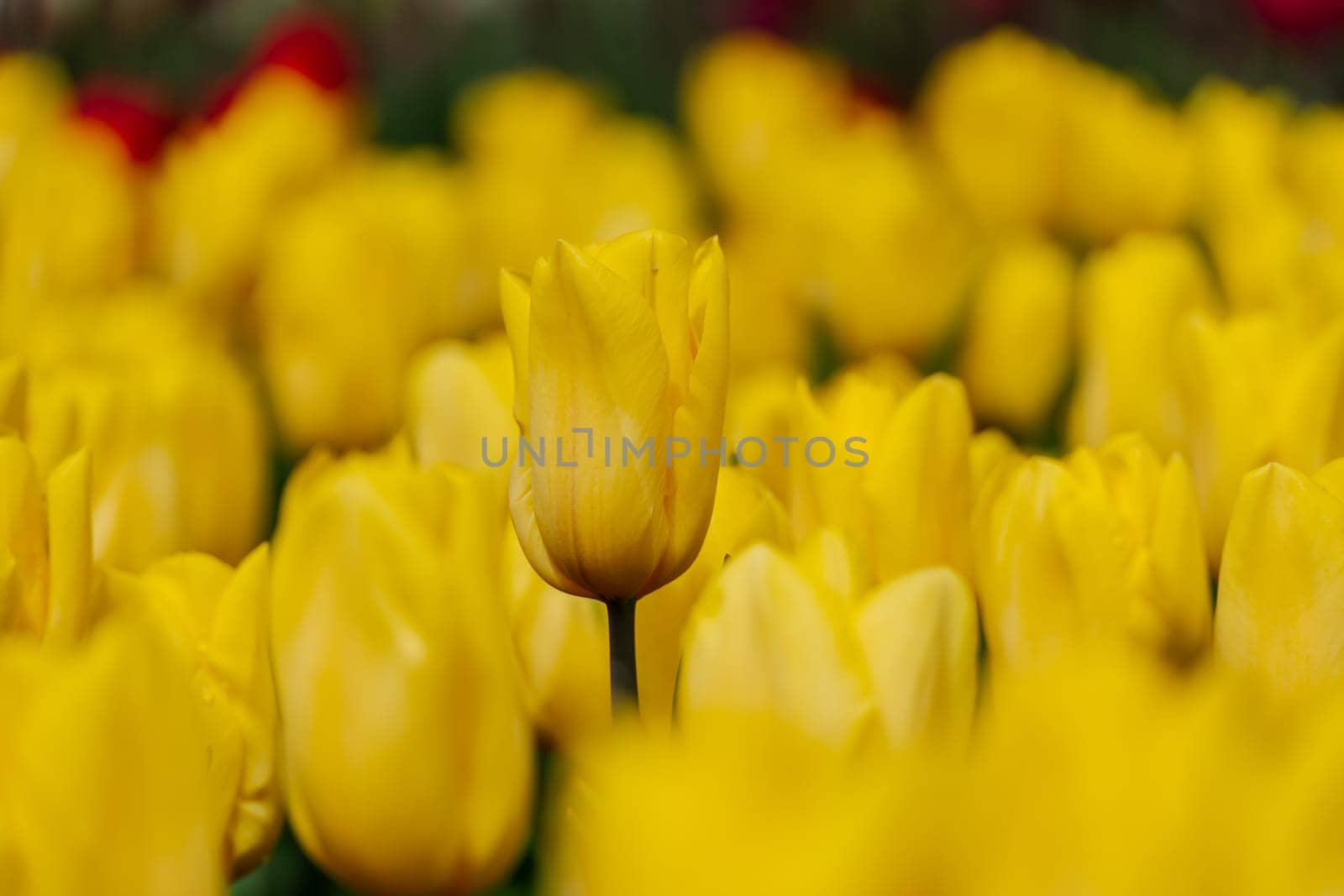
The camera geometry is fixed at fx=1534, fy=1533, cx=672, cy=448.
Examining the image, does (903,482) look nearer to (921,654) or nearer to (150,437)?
(921,654)

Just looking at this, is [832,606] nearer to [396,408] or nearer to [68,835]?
[68,835]

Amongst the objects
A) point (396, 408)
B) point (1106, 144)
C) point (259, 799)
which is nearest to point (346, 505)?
point (259, 799)

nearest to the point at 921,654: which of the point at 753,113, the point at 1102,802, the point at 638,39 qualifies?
the point at 1102,802

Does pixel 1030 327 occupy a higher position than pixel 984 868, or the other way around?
Answer: pixel 984 868

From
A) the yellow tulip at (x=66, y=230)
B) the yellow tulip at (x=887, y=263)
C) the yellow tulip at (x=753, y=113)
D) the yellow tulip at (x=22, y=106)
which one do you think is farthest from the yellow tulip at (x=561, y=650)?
the yellow tulip at (x=22, y=106)

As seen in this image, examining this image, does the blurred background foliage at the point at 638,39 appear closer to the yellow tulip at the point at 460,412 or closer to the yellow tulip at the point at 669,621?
the yellow tulip at the point at 460,412

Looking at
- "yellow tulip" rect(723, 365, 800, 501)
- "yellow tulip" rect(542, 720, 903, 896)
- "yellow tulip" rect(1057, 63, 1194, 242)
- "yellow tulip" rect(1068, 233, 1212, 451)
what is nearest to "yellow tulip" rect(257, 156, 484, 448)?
"yellow tulip" rect(723, 365, 800, 501)

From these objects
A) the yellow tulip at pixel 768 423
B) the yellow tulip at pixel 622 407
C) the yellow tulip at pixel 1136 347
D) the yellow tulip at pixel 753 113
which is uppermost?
the yellow tulip at pixel 622 407
